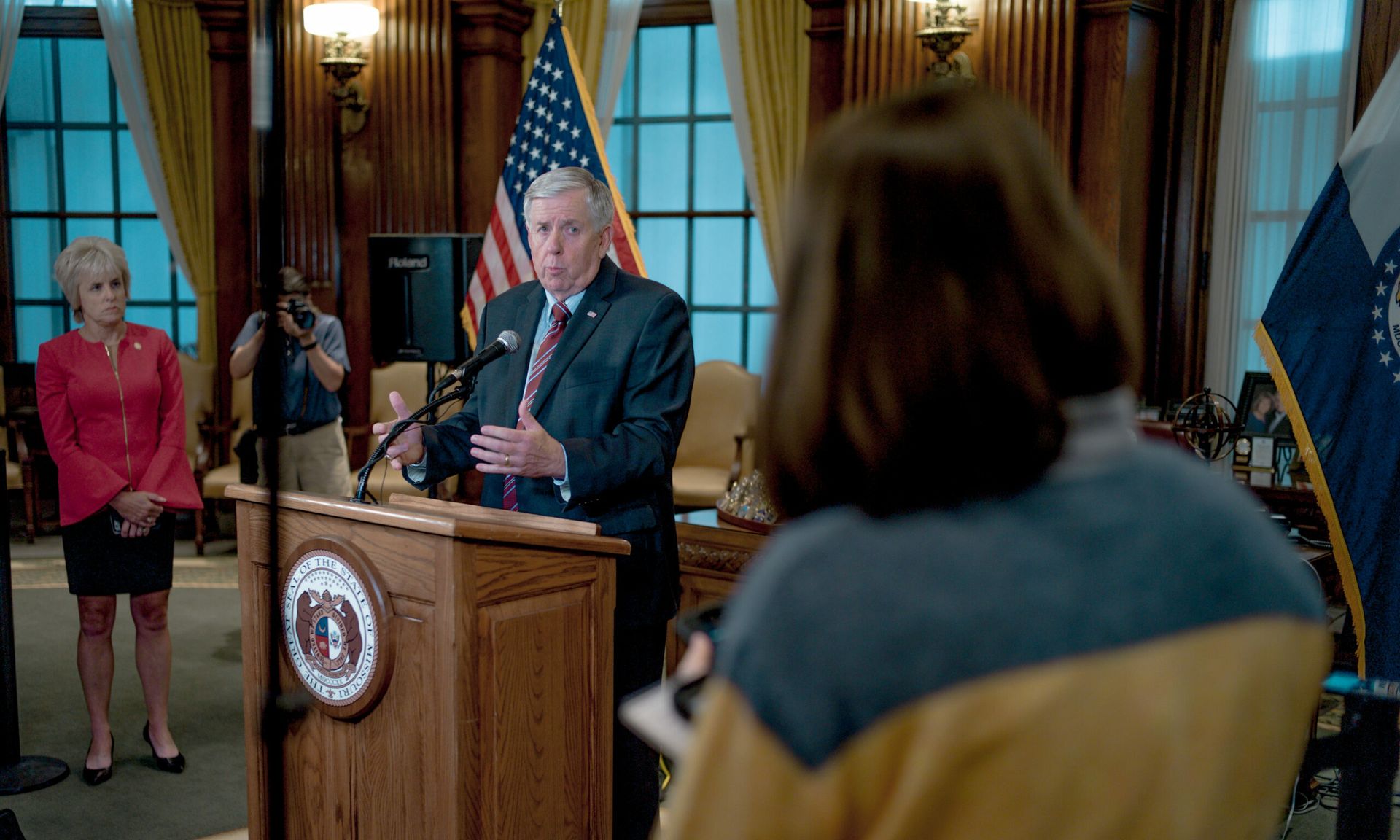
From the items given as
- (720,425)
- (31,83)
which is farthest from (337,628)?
(31,83)

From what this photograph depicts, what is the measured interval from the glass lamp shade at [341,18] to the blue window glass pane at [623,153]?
4.78ft

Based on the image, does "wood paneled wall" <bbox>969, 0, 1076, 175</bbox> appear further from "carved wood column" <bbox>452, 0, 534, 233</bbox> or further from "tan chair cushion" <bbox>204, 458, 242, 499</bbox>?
"tan chair cushion" <bbox>204, 458, 242, 499</bbox>

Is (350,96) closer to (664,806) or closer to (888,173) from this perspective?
(664,806)

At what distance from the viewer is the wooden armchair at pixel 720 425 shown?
5.59 metres

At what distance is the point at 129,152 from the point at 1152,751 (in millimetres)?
7467

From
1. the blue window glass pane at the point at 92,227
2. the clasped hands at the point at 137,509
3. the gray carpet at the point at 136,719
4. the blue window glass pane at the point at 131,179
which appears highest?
the blue window glass pane at the point at 131,179

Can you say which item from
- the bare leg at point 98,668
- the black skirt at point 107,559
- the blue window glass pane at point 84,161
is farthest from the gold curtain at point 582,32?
the bare leg at point 98,668

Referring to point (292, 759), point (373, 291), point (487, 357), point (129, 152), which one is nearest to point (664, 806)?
point (292, 759)

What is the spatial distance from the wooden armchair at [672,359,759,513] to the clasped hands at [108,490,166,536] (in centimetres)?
268

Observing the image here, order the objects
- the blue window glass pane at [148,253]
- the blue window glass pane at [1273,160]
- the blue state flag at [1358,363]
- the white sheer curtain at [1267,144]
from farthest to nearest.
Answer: the blue window glass pane at [148,253] < the blue window glass pane at [1273,160] < the white sheer curtain at [1267,144] < the blue state flag at [1358,363]

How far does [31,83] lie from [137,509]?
16.2 feet

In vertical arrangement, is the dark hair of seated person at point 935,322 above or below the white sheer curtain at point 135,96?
below

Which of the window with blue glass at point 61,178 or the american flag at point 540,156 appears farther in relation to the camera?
the window with blue glass at point 61,178

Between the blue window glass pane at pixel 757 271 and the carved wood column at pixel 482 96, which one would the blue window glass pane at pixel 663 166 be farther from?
the carved wood column at pixel 482 96
